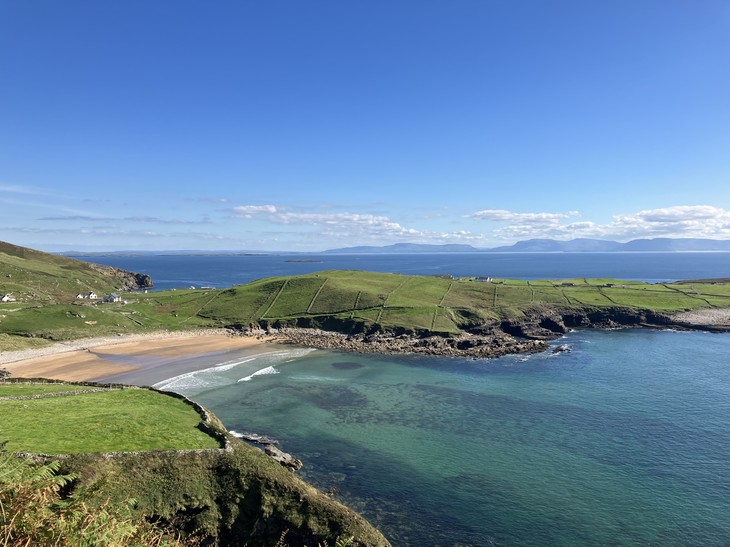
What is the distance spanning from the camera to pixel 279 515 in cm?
3025

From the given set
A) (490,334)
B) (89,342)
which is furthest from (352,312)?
(89,342)

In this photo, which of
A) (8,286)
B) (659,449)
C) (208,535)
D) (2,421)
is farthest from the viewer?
(8,286)

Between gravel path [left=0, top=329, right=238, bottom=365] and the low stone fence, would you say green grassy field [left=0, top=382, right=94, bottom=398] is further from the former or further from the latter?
gravel path [left=0, top=329, right=238, bottom=365]

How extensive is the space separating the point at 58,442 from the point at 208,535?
14381mm

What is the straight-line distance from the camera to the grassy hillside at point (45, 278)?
415ft

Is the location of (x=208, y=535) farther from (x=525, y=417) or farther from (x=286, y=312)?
(x=286, y=312)

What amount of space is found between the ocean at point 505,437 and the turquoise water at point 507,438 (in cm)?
17

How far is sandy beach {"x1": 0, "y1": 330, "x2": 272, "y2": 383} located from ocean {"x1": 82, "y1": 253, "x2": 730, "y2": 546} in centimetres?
948

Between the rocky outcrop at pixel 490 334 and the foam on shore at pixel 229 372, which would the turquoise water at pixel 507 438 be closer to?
the foam on shore at pixel 229 372

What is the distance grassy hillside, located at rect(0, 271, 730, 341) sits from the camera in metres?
101

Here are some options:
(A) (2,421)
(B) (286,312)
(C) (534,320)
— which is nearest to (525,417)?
(A) (2,421)

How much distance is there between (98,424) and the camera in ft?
126

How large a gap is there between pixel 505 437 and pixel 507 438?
29 centimetres

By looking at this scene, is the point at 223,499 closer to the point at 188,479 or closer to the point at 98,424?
the point at 188,479
